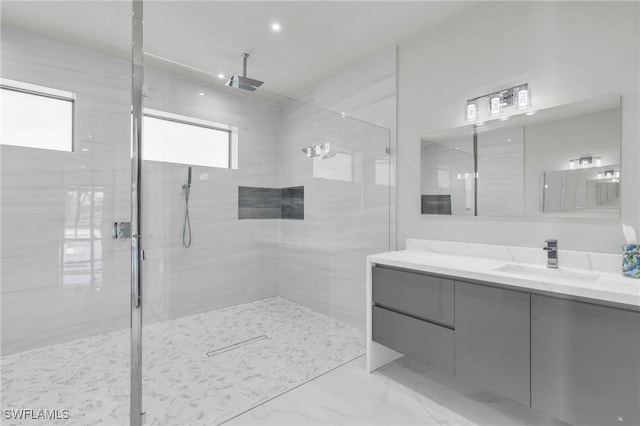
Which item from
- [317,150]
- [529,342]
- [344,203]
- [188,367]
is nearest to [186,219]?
[188,367]

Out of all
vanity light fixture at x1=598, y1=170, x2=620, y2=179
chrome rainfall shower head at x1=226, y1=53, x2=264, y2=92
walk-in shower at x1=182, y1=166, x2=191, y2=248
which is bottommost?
walk-in shower at x1=182, y1=166, x2=191, y2=248

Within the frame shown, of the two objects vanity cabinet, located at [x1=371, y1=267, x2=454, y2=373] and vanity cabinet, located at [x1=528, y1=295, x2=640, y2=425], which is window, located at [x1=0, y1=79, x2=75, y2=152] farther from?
vanity cabinet, located at [x1=528, y1=295, x2=640, y2=425]

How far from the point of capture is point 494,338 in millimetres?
1519

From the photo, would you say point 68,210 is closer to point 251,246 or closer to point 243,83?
point 251,246

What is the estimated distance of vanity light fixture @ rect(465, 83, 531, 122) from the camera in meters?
1.86

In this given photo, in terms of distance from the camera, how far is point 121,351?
7.57 feet

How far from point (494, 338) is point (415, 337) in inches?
17.9

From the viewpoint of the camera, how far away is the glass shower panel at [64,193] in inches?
83.8

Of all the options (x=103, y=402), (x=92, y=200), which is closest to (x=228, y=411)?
(x=103, y=402)

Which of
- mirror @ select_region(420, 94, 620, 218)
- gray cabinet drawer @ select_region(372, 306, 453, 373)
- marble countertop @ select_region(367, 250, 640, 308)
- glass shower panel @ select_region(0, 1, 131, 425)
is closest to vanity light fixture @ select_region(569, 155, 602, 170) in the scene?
mirror @ select_region(420, 94, 620, 218)

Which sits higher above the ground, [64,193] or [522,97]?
[522,97]

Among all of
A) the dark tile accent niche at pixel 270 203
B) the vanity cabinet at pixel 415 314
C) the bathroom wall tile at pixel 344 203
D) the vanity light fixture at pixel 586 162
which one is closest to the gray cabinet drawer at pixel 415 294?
the vanity cabinet at pixel 415 314

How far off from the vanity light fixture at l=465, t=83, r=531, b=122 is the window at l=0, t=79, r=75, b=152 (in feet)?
10.1

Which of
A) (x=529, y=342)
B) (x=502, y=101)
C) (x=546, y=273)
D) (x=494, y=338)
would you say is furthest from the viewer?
(x=502, y=101)
